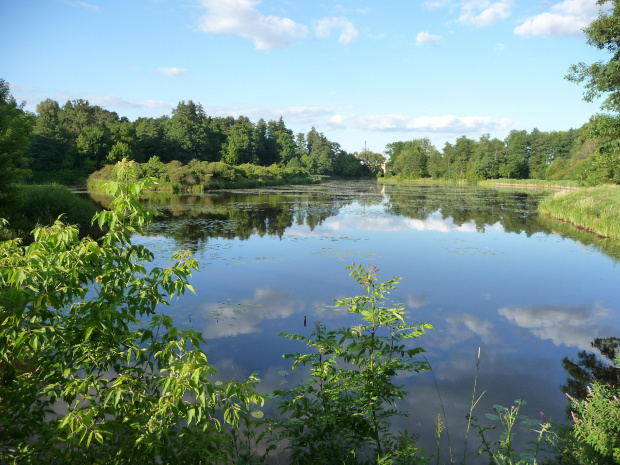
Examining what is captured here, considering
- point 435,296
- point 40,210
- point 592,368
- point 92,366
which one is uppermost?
point 40,210

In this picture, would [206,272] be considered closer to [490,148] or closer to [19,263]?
[19,263]

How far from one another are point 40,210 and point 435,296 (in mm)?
13672

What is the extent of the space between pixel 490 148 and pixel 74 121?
73.9 meters

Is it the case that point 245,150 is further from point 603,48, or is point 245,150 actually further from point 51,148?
point 603,48

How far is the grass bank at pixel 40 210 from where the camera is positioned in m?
11.6

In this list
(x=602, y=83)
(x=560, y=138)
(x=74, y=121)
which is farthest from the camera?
(x=560, y=138)

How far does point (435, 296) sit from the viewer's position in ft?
27.7

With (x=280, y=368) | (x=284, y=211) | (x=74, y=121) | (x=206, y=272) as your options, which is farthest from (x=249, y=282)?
(x=74, y=121)

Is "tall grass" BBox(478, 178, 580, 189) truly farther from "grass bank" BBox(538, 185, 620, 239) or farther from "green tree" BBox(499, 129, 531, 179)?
"grass bank" BBox(538, 185, 620, 239)

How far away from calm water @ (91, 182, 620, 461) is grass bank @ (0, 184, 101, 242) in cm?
247

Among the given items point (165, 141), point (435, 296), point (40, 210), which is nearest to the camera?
point (435, 296)

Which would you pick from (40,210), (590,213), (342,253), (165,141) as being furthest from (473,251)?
(165,141)

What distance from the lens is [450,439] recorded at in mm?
3916

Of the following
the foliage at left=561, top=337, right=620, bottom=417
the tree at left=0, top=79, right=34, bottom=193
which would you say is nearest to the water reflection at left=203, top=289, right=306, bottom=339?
the foliage at left=561, top=337, right=620, bottom=417
